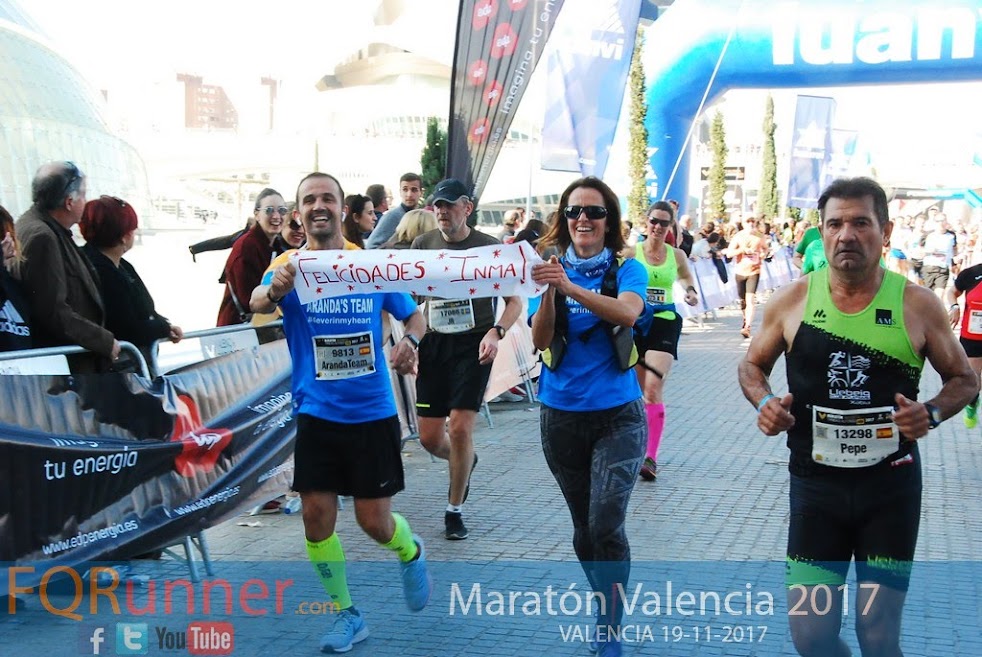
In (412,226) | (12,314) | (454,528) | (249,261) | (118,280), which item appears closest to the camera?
(12,314)

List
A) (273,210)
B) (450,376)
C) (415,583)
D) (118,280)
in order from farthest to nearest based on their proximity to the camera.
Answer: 1. (273,210)
2. (450,376)
3. (118,280)
4. (415,583)

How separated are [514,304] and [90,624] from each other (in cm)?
259

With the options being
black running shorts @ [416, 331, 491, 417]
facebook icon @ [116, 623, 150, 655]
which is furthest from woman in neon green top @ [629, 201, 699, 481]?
facebook icon @ [116, 623, 150, 655]

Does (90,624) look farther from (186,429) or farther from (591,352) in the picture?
(591,352)

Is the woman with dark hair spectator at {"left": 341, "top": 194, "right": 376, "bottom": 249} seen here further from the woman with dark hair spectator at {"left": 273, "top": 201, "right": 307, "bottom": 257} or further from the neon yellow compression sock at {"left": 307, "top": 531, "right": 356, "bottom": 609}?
the neon yellow compression sock at {"left": 307, "top": 531, "right": 356, "bottom": 609}

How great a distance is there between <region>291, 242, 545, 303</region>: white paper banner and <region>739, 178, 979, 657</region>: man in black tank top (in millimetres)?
1279

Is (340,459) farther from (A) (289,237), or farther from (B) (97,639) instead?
(A) (289,237)

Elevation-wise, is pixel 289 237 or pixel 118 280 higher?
pixel 289 237

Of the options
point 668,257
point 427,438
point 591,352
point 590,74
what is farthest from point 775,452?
point 590,74

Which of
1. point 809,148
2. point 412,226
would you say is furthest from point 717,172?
point 412,226

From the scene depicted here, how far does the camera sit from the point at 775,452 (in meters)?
8.79

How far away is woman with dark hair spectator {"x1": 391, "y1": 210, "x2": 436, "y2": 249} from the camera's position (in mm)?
7848

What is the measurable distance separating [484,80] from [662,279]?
2442 millimetres

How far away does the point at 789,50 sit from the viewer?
71.9 feet
